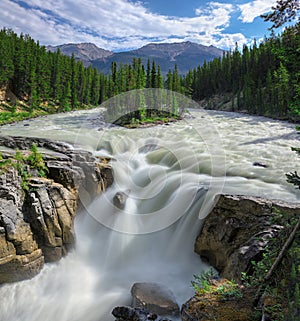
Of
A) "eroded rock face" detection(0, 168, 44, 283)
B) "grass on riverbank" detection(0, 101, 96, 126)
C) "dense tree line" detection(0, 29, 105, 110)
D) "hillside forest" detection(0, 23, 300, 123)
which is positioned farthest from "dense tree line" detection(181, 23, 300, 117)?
"grass on riverbank" detection(0, 101, 96, 126)

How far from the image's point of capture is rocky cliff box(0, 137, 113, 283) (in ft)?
30.9

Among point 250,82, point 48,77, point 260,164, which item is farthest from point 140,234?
point 250,82

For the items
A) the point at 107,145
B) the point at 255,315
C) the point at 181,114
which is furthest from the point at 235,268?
the point at 181,114

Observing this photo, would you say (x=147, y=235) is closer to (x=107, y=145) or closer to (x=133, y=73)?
(x=107, y=145)

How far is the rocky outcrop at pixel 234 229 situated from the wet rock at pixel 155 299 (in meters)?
1.78

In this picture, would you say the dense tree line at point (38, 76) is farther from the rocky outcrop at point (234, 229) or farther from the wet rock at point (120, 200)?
the rocky outcrop at point (234, 229)

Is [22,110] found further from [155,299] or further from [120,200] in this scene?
[155,299]

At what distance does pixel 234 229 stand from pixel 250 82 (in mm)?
77163

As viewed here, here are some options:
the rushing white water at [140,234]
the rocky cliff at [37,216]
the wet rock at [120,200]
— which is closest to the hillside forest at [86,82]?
the rushing white water at [140,234]

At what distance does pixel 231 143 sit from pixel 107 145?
10.7 m

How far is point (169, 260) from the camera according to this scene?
1059 centimetres

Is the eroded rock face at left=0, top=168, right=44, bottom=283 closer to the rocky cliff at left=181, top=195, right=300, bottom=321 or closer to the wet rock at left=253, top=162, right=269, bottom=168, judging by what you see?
the rocky cliff at left=181, top=195, right=300, bottom=321

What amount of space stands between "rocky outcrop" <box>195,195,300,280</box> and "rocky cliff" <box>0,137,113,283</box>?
5.45 meters

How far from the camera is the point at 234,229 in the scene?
9492 mm
